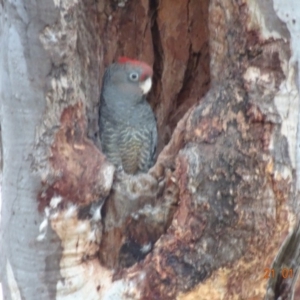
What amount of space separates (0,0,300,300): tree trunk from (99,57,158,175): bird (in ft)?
1.20

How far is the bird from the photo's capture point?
5.54 ft

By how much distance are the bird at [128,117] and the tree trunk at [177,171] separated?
37 centimetres

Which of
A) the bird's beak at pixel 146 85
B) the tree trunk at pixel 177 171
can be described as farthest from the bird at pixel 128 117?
the tree trunk at pixel 177 171

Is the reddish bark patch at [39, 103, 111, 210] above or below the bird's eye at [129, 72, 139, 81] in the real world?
below

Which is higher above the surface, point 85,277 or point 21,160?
point 21,160

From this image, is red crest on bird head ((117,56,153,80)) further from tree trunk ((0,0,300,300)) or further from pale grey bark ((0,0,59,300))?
pale grey bark ((0,0,59,300))

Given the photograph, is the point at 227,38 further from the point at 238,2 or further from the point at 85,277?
the point at 85,277

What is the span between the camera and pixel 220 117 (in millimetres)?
1250

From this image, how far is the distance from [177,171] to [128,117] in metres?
0.56

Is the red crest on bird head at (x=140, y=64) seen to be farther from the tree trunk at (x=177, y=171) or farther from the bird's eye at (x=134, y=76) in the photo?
the tree trunk at (x=177, y=171)

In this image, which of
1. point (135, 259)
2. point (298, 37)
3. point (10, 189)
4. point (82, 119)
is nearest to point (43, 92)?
point (82, 119)

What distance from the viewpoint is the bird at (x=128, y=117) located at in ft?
5.54

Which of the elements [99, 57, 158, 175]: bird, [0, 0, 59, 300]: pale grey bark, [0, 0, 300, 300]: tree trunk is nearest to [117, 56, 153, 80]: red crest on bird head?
[99, 57, 158, 175]: bird

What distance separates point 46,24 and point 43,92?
0.53 feet
